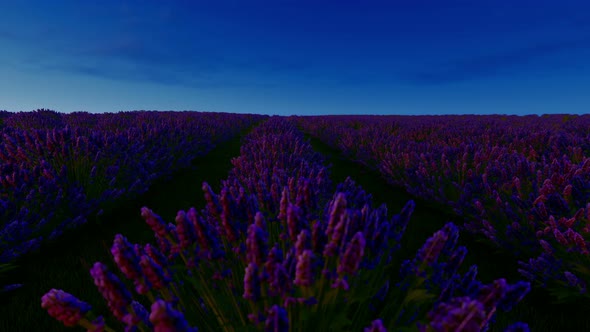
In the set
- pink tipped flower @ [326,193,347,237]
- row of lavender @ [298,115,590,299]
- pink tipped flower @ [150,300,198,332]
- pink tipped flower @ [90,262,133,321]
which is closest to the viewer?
pink tipped flower @ [150,300,198,332]

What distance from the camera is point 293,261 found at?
98 centimetres

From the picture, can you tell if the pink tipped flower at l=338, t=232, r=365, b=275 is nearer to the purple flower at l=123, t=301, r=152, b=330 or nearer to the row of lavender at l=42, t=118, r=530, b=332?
the row of lavender at l=42, t=118, r=530, b=332

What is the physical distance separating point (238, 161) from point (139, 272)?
273 centimetres

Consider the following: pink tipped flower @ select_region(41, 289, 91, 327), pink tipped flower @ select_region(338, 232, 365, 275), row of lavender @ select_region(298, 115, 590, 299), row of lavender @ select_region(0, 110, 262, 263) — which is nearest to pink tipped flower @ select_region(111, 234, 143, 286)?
pink tipped flower @ select_region(41, 289, 91, 327)

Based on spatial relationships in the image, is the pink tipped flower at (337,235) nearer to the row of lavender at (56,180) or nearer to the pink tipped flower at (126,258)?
the pink tipped flower at (126,258)

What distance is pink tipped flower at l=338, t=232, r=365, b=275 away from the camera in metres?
0.77

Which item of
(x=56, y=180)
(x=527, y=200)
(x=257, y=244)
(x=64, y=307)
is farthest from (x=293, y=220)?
(x=56, y=180)

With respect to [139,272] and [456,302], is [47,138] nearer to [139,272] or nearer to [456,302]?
[139,272]

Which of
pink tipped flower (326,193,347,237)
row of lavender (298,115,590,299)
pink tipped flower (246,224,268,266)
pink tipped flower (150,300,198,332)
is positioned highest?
pink tipped flower (326,193,347,237)

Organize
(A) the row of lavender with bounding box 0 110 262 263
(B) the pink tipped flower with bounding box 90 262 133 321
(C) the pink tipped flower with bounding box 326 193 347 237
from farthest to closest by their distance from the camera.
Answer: (A) the row of lavender with bounding box 0 110 262 263 < (C) the pink tipped flower with bounding box 326 193 347 237 < (B) the pink tipped flower with bounding box 90 262 133 321

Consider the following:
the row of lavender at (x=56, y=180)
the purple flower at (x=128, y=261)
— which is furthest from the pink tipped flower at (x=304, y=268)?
the row of lavender at (x=56, y=180)

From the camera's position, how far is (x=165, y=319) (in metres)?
0.63

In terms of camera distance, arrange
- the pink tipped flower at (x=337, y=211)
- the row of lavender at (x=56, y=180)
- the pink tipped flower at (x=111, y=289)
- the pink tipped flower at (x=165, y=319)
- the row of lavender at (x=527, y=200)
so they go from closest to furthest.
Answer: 1. the pink tipped flower at (x=165, y=319)
2. the pink tipped flower at (x=111, y=289)
3. the pink tipped flower at (x=337, y=211)
4. the row of lavender at (x=527, y=200)
5. the row of lavender at (x=56, y=180)

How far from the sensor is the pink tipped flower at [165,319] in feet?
2.05
